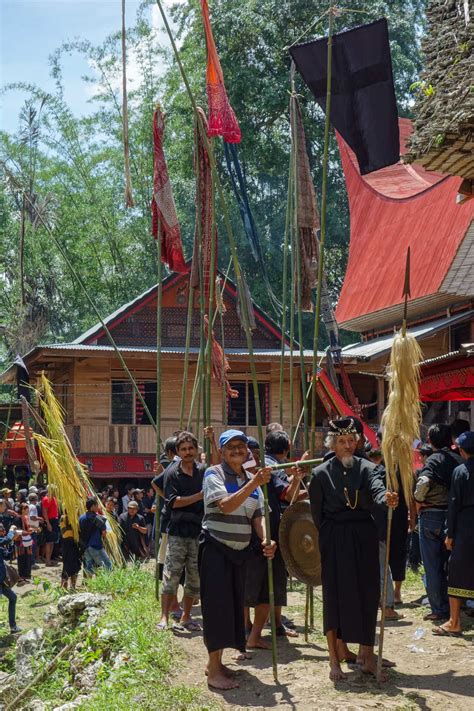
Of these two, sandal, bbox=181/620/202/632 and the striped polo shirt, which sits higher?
the striped polo shirt

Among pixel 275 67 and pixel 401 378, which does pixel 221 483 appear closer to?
pixel 401 378

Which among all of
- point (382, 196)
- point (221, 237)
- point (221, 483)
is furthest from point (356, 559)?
point (221, 237)

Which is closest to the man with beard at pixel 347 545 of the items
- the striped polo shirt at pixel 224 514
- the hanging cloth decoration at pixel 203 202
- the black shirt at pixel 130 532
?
the striped polo shirt at pixel 224 514

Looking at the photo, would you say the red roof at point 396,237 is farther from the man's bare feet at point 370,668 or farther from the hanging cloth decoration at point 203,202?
the man's bare feet at point 370,668

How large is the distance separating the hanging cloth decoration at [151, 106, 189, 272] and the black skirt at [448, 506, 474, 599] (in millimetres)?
3562

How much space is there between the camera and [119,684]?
6.55 metres

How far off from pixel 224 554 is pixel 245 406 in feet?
66.3

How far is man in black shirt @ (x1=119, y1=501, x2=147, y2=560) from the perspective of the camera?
15.8m

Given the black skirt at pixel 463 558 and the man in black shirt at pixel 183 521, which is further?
the man in black shirt at pixel 183 521

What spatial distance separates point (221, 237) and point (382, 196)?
27.4ft

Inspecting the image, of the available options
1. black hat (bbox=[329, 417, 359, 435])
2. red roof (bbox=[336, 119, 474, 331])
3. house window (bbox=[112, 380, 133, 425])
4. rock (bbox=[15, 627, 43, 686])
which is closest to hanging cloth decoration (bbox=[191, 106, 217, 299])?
black hat (bbox=[329, 417, 359, 435])

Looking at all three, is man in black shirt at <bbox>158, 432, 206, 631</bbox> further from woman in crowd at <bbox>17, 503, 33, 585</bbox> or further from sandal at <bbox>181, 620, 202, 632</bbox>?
woman in crowd at <bbox>17, 503, 33, 585</bbox>

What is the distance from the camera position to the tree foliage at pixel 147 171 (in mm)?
31625

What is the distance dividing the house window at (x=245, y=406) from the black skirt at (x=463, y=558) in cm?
1849
